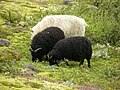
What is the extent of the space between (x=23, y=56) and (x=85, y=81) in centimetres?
517

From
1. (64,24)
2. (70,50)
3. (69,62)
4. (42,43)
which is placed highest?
(64,24)

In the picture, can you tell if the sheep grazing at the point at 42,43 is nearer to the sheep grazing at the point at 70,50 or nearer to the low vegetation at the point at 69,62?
the low vegetation at the point at 69,62

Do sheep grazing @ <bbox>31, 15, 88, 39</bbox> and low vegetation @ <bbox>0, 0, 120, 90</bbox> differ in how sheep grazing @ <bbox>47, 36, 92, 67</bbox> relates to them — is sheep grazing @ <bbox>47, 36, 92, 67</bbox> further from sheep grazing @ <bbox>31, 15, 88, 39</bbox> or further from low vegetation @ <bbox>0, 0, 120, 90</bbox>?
sheep grazing @ <bbox>31, 15, 88, 39</bbox>

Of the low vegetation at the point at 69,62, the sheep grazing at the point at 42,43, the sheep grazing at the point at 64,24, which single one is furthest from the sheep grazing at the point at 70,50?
the sheep grazing at the point at 64,24

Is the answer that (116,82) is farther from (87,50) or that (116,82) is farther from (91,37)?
(91,37)

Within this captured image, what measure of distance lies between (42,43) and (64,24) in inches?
146

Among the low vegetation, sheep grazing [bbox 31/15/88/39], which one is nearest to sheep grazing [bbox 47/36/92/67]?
the low vegetation

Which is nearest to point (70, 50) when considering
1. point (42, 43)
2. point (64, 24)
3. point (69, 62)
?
point (69, 62)

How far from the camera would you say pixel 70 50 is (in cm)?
1809

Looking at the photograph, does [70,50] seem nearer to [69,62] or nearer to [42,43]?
[69,62]

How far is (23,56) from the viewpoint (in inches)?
742

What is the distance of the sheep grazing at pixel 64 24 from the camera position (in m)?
21.7

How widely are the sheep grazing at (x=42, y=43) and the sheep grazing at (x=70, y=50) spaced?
1.25m

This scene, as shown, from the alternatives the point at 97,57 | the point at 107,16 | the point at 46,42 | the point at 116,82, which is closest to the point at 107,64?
the point at 97,57
